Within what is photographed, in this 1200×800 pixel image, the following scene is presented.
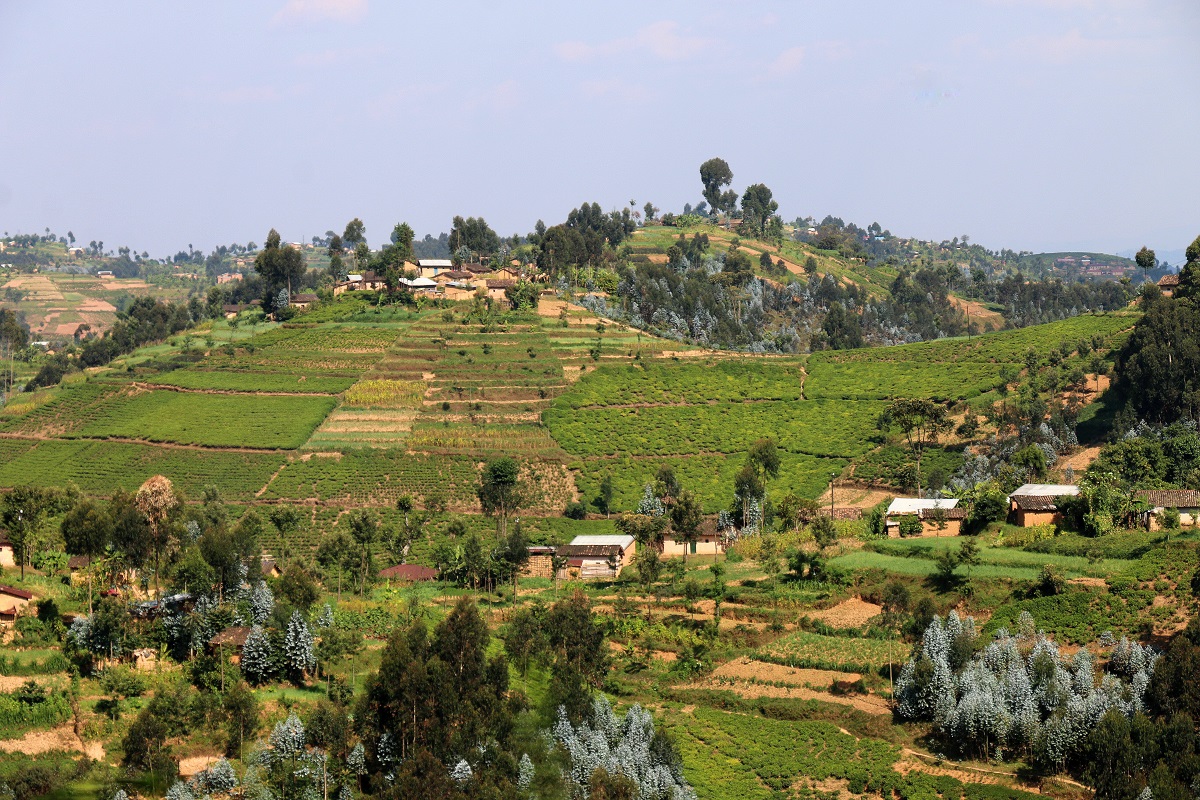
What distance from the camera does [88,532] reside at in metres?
46.9

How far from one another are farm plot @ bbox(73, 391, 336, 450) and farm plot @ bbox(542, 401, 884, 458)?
596 inches

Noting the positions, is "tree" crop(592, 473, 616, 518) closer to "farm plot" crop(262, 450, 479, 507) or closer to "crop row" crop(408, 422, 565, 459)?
"crop row" crop(408, 422, 565, 459)

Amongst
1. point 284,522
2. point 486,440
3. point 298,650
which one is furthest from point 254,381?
point 298,650

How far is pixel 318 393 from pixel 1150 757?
6049 cm

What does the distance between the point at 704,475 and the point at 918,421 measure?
1215 cm

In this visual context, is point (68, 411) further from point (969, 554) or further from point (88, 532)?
point (969, 554)

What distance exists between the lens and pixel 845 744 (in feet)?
144

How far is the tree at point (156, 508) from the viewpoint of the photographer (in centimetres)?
4734

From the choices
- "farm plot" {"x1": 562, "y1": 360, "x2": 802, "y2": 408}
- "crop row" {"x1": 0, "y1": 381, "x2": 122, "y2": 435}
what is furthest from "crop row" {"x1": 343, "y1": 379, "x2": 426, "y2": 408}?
"crop row" {"x1": 0, "y1": 381, "x2": 122, "y2": 435}

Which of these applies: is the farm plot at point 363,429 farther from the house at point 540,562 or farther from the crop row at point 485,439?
the house at point 540,562

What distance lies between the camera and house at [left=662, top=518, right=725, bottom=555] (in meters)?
66.2

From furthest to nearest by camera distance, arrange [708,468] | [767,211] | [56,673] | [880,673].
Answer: [767,211] → [708,468] → [880,673] → [56,673]

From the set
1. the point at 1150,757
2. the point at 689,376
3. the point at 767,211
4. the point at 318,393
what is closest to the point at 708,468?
the point at 689,376

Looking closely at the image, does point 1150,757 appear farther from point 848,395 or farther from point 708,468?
point 848,395
